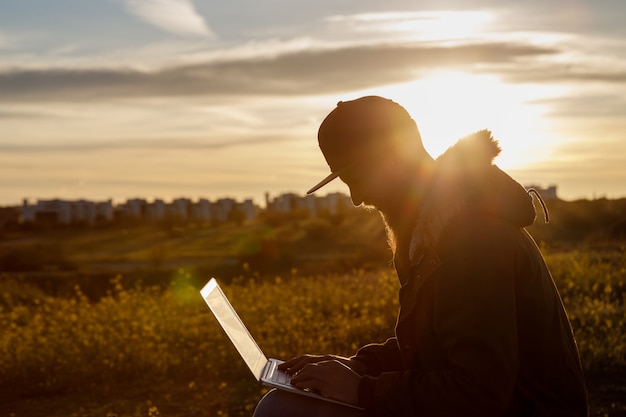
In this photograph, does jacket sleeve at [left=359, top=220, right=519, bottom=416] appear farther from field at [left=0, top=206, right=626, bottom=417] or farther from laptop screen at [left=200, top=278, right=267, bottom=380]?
field at [left=0, top=206, right=626, bottom=417]

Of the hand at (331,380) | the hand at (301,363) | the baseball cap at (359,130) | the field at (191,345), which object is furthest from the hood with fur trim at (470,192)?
the field at (191,345)

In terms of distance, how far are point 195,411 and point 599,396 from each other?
2764 mm

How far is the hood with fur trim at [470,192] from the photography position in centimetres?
286

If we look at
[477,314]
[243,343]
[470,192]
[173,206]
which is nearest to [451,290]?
[477,314]

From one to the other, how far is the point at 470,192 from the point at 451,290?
300mm

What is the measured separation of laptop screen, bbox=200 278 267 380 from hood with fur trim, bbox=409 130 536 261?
28.2 inches

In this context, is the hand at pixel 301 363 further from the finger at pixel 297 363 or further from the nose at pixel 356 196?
the nose at pixel 356 196

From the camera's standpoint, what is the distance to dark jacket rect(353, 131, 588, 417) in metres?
2.74

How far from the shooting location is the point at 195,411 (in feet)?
22.5

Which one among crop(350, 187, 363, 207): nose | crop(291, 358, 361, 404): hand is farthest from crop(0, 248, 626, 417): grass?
crop(350, 187, 363, 207): nose

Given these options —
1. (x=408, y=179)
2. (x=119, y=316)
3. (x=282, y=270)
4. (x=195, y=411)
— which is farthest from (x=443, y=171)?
(x=282, y=270)

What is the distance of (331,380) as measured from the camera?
9.96ft

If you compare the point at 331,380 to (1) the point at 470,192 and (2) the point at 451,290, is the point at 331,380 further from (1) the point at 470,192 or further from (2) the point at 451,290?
(1) the point at 470,192

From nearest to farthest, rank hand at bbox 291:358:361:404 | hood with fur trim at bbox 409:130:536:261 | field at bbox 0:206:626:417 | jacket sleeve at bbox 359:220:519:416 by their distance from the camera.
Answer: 1. jacket sleeve at bbox 359:220:519:416
2. hood with fur trim at bbox 409:130:536:261
3. hand at bbox 291:358:361:404
4. field at bbox 0:206:626:417
